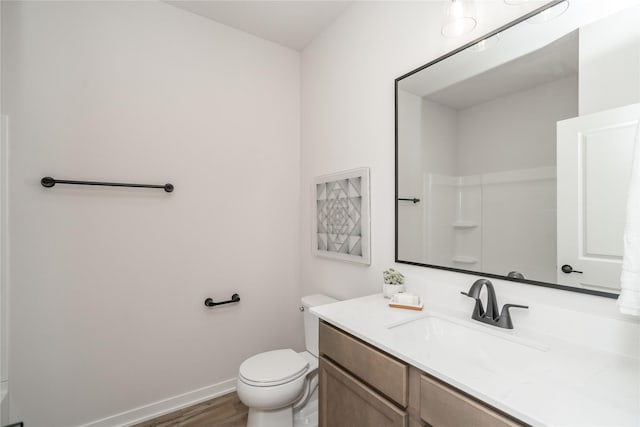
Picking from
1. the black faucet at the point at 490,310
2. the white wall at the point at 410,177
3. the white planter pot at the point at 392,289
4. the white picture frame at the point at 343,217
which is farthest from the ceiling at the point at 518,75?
the white planter pot at the point at 392,289

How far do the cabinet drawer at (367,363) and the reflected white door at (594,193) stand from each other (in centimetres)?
64

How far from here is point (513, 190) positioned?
1.15 metres

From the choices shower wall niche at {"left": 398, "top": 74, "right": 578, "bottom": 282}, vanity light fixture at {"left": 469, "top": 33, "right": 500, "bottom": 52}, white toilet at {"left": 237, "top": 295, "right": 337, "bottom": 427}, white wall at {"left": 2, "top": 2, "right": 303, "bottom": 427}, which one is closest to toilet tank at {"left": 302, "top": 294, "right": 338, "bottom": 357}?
white toilet at {"left": 237, "top": 295, "right": 337, "bottom": 427}

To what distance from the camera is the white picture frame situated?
1.79 metres

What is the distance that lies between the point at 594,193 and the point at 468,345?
0.65m

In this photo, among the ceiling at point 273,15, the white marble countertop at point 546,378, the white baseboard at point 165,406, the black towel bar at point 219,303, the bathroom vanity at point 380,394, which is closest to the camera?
the white marble countertop at point 546,378

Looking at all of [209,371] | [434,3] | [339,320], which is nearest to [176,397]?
[209,371]

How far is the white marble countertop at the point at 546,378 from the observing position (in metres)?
0.63

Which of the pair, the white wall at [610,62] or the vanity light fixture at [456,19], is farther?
the vanity light fixture at [456,19]

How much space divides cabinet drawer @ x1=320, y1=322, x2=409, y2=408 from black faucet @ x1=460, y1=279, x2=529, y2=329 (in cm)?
42

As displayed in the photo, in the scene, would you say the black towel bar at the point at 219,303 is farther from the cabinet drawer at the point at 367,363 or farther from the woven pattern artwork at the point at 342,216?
the cabinet drawer at the point at 367,363

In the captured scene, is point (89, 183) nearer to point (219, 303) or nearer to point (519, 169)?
point (219, 303)

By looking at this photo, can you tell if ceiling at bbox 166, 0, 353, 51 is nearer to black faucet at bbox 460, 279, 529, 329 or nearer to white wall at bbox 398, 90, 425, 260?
white wall at bbox 398, 90, 425, 260

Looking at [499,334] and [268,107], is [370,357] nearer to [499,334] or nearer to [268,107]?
[499,334]
